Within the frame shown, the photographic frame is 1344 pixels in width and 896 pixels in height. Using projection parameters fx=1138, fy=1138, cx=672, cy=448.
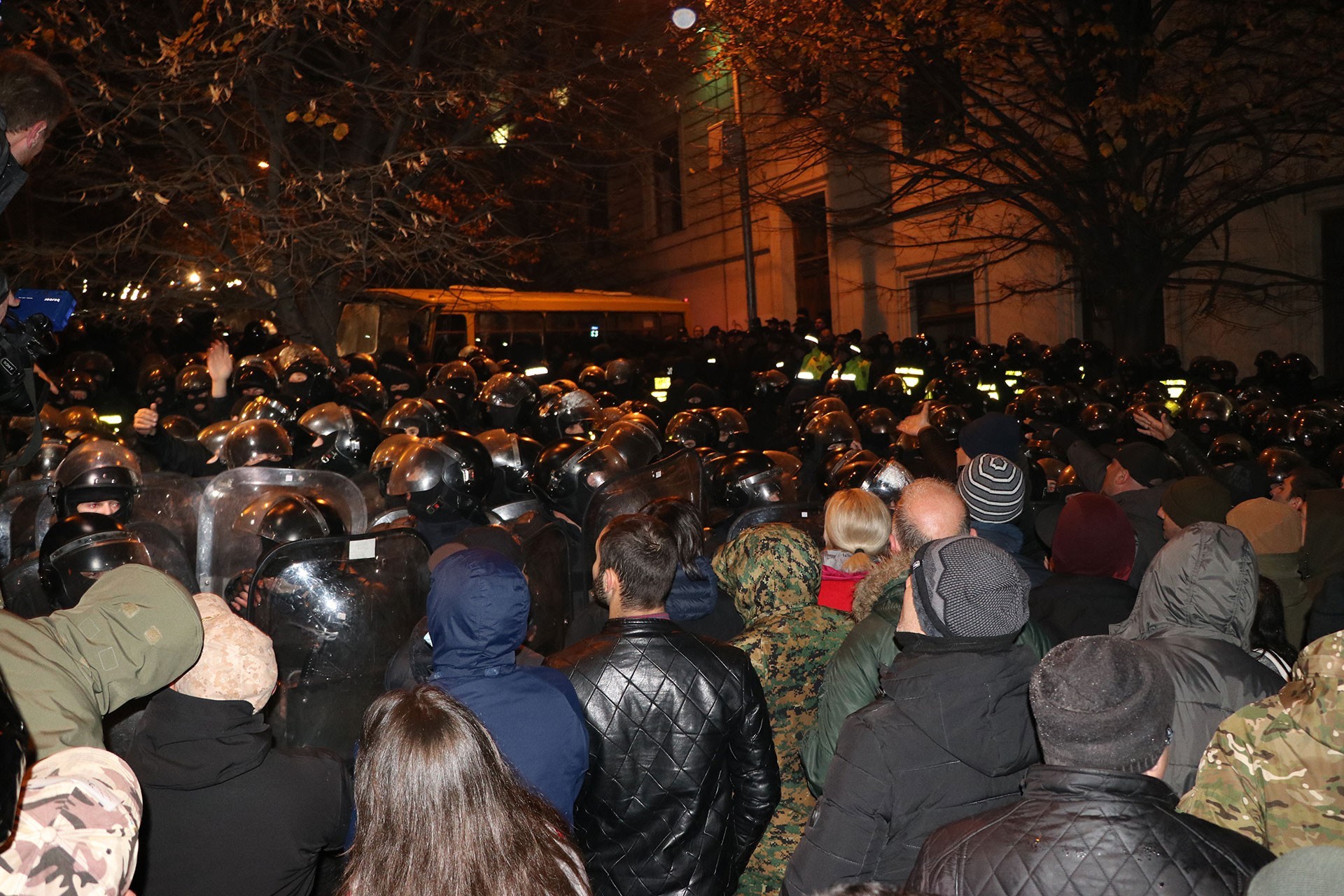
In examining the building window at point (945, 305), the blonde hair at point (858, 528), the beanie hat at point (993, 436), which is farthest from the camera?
the building window at point (945, 305)

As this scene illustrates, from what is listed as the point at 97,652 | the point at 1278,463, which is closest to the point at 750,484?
the point at 1278,463

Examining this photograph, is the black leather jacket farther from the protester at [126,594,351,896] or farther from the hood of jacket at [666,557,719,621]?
the hood of jacket at [666,557,719,621]

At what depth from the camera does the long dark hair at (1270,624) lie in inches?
153

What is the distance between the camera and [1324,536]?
200 inches

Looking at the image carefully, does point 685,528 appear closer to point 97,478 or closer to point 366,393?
point 97,478

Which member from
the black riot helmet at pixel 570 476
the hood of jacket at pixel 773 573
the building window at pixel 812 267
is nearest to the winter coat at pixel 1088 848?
the hood of jacket at pixel 773 573

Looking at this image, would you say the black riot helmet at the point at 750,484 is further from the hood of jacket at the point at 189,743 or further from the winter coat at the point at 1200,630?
the hood of jacket at the point at 189,743

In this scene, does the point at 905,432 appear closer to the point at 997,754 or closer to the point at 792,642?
the point at 792,642

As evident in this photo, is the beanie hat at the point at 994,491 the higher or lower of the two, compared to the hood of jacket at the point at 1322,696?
higher

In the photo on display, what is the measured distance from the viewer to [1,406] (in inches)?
104

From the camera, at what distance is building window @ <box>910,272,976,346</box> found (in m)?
23.5

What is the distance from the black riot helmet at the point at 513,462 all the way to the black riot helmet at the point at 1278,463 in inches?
183

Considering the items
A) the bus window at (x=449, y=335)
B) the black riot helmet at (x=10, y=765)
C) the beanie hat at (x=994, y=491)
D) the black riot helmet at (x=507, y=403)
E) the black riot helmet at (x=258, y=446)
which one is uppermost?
the bus window at (x=449, y=335)

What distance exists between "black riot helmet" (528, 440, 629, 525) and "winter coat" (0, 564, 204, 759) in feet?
16.8
